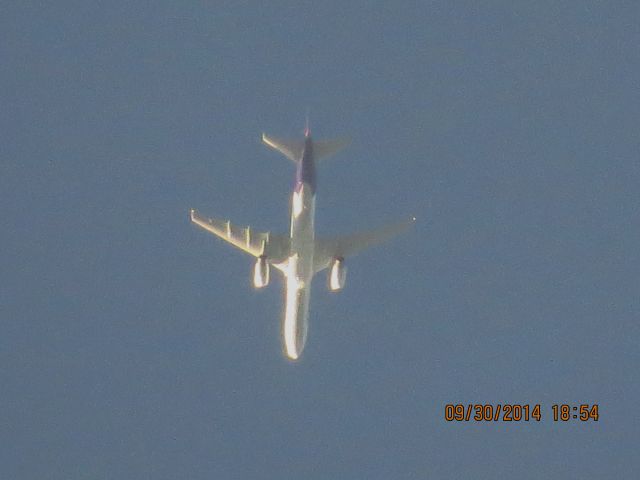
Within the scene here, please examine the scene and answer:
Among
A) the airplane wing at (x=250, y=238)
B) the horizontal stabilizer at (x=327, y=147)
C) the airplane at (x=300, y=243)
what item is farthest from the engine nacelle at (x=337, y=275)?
the horizontal stabilizer at (x=327, y=147)

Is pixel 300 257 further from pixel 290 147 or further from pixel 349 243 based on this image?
pixel 290 147

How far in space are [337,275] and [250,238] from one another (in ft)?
20.8

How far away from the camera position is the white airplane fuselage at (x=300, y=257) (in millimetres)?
76562

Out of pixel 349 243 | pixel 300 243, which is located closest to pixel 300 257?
pixel 300 243

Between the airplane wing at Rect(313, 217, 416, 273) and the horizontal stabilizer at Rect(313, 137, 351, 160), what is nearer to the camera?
the horizontal stabilizer at Rect(313, 137, 351, 160)

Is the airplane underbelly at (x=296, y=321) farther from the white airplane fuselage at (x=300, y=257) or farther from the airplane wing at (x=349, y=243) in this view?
the airplane wing at (x=349, y=243)

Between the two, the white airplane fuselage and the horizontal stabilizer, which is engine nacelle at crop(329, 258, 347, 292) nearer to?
the white airplane fuselage

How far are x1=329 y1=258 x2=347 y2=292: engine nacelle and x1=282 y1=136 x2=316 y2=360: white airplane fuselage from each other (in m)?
1.48

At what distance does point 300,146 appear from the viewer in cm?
7819

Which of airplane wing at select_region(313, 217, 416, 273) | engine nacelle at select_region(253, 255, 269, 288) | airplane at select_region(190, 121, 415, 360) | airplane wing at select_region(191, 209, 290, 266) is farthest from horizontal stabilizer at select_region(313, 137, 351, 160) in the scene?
engine nacelle at select_region(253, 255, 269, 288)

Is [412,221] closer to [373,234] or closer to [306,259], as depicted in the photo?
[373,234]

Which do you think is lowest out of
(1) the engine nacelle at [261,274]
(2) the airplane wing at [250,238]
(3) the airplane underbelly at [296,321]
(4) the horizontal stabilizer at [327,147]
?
(3) the airplane underbelly at [296,321]

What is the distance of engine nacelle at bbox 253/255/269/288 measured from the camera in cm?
7700

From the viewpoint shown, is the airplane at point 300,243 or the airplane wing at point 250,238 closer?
the airplane at point 300,243
